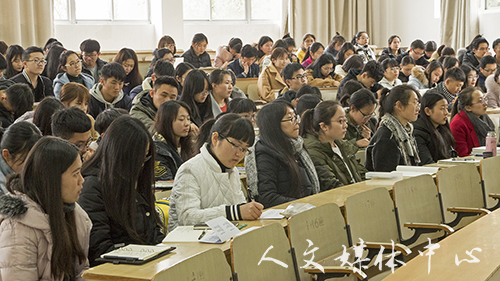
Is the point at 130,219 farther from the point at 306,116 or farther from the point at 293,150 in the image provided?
the point at 306,116

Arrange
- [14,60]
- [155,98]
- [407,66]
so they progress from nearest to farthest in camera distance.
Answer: [155,98]
[14,60]
[407,66]

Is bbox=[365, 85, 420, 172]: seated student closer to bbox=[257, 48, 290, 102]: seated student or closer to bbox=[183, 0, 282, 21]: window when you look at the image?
bbox=[257, 48, 290, 102]: seated student

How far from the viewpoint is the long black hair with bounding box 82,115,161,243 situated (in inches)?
90.2

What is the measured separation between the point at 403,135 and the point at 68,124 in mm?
2328

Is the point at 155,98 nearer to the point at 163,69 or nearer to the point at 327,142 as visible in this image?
the point at 163,69

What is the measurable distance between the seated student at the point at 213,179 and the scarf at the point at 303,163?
44 centimetres

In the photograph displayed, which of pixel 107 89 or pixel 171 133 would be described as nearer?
pixel 171 133

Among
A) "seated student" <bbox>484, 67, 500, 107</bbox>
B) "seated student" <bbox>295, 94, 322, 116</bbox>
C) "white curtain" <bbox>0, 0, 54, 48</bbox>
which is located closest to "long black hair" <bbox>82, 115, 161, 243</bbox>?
"seated student" <bbox>295, 94, 322, 116</bbox>

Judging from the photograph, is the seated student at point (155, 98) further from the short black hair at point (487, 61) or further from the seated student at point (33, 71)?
the short black hair at point (487, 61)

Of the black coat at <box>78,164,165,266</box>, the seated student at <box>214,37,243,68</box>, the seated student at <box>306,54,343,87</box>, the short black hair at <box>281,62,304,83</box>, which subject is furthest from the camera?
the seated student at <box>214,37,243,68</box>

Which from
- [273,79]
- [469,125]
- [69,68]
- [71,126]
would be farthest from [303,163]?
[273,79]

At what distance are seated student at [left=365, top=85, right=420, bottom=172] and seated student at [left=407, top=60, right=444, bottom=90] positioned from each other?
3833 mm

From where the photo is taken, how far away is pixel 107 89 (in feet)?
16.4

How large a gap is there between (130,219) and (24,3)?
27.3ft
